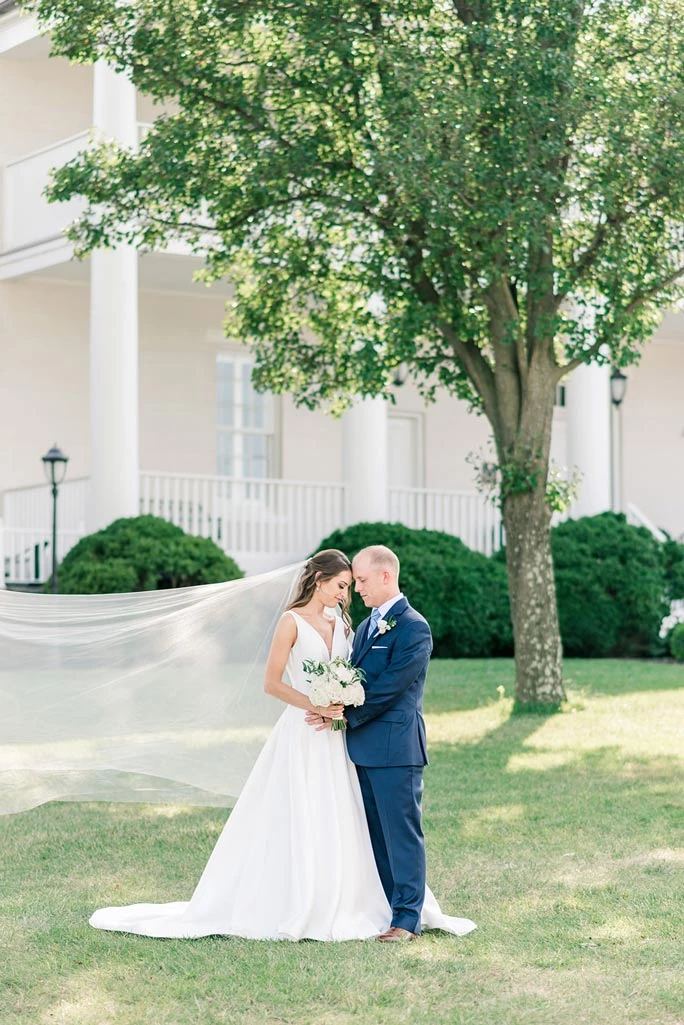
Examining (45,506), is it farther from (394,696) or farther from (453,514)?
(394,696)

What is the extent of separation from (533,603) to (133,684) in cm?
618

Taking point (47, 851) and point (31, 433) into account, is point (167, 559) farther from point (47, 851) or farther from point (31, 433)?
point (47, 851)

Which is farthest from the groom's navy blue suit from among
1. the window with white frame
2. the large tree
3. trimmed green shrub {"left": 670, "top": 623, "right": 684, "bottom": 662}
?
the window with white frame

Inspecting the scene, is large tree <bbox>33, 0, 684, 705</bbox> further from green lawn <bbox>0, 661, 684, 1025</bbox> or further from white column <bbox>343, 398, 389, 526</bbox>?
white column <bbox>343, 398, 389, 526</bbox>

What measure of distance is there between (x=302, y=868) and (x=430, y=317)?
24.1ft

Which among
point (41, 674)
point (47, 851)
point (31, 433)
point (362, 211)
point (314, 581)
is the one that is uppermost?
point (362, 211)

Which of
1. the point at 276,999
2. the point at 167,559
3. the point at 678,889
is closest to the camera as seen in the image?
the point at 276,999

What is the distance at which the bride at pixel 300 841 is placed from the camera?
5.92 metres

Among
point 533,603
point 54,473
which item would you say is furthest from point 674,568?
point 54,473

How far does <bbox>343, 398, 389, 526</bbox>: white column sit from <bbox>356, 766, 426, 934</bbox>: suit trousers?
13001 mm

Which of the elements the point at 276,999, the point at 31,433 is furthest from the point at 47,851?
the point at 31,433

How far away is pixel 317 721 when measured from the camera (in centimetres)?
600

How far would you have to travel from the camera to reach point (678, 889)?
6.82 m

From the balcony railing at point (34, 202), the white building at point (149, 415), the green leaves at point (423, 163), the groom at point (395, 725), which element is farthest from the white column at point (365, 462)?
the groom at point (395, 725)
